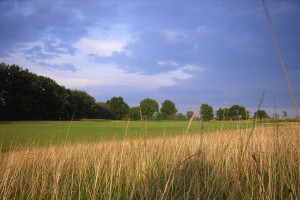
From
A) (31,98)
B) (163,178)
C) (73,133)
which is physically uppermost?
(31,98)

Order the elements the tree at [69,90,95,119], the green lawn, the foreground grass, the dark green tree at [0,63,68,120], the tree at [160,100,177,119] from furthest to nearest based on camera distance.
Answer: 1. the tree at [160,100,177,119]
2. the tree at [69,90,95,119]
3. the dark green tree at [0,63,68,120]
4. the green lawn
5. the foreground grass

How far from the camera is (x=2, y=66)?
34.3 meters

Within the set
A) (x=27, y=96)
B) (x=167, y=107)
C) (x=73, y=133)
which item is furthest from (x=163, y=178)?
(x=167, y=107)

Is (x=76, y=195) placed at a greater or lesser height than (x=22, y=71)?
lesser

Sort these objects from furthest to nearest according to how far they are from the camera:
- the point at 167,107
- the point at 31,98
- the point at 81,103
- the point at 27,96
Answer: the point at 167,107 < the point at 81,103 < the point at 31,98 < the point at 27,96

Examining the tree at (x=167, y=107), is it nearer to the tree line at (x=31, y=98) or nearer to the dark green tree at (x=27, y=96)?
the tree line at (x=31, y=98)

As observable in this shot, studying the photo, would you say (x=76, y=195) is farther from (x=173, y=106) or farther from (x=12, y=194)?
(x=173, y=106)

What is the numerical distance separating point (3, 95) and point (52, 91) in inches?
363

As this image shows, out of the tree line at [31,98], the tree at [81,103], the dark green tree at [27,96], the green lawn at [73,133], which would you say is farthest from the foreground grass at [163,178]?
the tree at [81,103]

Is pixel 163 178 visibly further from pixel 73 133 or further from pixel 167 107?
pixel 167 107

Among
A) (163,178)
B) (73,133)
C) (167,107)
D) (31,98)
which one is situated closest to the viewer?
(163,178)

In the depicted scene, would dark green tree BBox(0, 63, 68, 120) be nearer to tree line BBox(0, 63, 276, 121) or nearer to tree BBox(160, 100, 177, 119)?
tree line BBox(0, 63, 276, 121)

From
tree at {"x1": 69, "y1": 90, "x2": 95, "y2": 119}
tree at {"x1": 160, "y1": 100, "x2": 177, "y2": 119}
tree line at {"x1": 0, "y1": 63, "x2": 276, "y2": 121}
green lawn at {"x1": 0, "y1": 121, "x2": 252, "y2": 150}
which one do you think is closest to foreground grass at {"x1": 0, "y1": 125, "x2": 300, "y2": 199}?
green lawn at {"x1": 0, "y1": 121, "x2": 252, "y2": 150}

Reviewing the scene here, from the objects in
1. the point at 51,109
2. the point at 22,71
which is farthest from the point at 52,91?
the point at 22,71
